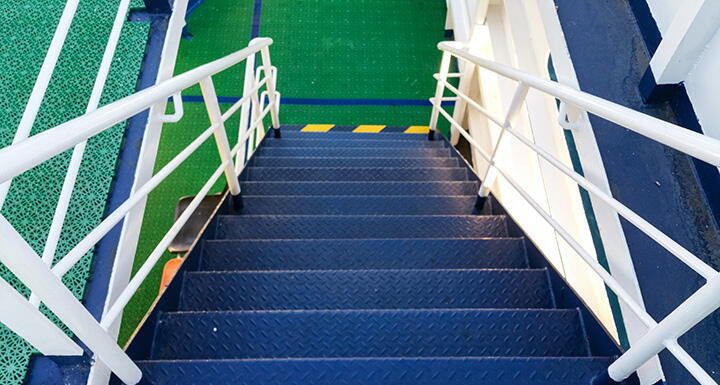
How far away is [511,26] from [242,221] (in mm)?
Result: 2457

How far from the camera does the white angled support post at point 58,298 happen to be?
0.78 meters

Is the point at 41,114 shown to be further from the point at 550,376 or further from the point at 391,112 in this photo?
the point at 391,112

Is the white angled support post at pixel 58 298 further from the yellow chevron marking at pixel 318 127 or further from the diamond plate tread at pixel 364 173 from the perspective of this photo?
the yellow chevron marking at pixel 318 127

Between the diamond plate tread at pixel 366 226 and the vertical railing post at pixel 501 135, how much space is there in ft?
0.40

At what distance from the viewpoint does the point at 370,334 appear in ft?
5.41

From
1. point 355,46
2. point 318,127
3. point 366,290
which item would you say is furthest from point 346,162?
point 355,46

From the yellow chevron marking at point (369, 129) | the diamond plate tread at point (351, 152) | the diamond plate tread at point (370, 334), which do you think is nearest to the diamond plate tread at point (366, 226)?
the diamond plate tread at point (370, 334)

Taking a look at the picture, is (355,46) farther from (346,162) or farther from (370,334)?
(370,334)

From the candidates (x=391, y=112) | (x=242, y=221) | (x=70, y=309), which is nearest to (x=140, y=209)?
(x=242, y=221)

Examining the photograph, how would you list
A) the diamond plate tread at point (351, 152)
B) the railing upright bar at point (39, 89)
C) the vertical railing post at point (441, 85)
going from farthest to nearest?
1. the diamond plate tread at point (351, 152)
2. the vertical railing post at point (441, 85)
3. the railing upright bar at point (39, 89)

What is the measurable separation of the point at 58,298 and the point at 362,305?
1149mm

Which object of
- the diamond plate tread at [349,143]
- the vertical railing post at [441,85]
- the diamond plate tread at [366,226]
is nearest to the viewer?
the diamond plate tread at [366,226]

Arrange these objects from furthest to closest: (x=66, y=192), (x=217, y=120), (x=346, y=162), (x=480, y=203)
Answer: (x=346, y=162)
(x=480, y=203)
(x=217, y=120)
(x=66, y=192)

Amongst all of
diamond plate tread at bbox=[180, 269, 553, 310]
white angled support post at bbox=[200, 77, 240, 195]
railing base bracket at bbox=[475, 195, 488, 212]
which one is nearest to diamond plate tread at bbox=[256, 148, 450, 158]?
railing base bracket at bbox=[475, 195, 488, 212]
